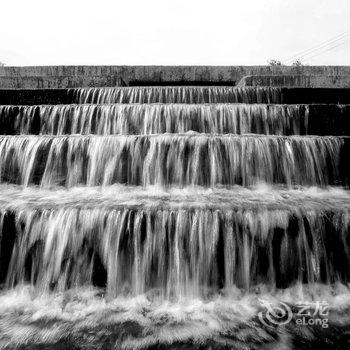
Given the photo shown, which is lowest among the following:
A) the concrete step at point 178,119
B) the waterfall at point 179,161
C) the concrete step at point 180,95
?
the waterfall at point 179,161

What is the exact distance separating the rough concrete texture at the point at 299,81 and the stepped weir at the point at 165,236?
14.4 ft

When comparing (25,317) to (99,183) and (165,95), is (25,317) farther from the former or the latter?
(165,95)

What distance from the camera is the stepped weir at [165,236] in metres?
3.55

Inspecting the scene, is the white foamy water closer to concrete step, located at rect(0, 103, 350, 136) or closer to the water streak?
the water streak

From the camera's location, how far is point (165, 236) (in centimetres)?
412

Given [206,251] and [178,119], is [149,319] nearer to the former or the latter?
[206,251]

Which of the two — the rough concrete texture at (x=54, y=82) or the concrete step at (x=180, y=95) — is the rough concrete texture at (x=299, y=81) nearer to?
the concrete step at (x=180, y=95)

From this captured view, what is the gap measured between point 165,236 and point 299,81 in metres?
7.90

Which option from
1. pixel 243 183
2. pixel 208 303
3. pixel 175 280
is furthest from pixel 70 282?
pixel 243 183

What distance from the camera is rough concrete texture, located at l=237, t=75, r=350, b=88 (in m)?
9.83

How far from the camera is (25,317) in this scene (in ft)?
12.0

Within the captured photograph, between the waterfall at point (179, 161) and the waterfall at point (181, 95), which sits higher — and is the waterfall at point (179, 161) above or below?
below

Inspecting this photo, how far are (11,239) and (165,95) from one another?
5785 millimetres

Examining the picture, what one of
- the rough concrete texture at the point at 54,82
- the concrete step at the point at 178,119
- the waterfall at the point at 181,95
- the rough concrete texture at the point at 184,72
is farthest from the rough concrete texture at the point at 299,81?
the rough concrete texture at the point at 54,82
